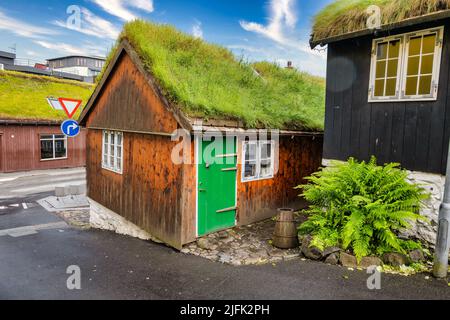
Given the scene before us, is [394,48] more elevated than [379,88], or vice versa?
[394,48]

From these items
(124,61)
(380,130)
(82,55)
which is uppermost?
(82,55)

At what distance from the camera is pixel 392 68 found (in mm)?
6680

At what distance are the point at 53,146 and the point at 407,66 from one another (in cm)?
2294

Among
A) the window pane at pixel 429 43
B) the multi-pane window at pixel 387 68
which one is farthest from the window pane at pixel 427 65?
the multi-pane window at pixel 387 68

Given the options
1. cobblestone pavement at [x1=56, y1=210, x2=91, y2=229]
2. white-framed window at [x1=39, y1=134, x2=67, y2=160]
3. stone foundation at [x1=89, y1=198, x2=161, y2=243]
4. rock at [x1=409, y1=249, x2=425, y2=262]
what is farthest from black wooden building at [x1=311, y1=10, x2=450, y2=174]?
white-framed window at [x1=39, y1=134, x2=67, y2=160]

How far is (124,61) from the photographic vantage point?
9000 millimetres

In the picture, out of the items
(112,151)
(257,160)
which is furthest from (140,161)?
(257,160)

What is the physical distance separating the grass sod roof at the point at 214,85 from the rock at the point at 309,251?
10.6 feet

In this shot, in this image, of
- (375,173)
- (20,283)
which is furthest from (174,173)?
(375,173)

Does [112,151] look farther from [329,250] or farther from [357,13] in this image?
[357,13]

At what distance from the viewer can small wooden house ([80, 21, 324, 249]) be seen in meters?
7.20
